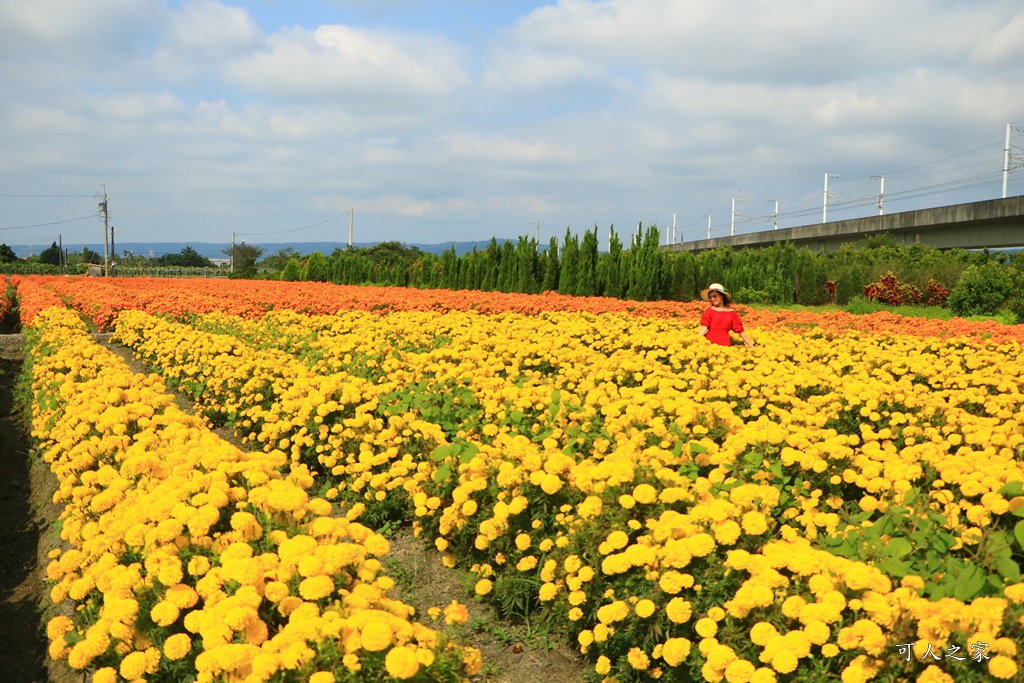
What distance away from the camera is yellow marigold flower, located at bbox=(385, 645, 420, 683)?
1980 mm

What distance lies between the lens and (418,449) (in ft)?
15.9

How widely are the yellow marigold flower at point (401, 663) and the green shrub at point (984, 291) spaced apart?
18980 mm

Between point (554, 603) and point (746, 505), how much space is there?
1114mm

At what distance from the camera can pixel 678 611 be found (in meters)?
2.52

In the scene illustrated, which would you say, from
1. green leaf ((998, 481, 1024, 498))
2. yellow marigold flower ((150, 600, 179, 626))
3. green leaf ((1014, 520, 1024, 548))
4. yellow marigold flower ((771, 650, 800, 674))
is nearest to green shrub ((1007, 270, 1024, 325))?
green leaf ((998, 481, 1024, 498))

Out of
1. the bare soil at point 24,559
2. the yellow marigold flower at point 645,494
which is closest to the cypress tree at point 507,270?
the bare soil at point 24,559

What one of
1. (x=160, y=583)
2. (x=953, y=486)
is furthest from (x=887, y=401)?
(x=160, y=583)

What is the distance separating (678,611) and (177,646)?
1.69 metres

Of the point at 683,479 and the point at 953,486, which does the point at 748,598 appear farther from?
the point at 953,486

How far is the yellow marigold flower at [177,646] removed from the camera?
222cm

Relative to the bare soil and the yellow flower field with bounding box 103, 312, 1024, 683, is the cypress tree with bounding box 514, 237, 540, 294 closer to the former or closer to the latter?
the yellow flower field with bounding box 103, 312, 1024, 683

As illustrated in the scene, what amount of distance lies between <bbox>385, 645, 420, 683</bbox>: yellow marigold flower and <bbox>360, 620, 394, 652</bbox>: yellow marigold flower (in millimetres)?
40

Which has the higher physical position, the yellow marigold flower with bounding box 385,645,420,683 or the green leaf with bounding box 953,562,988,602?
the green leaf with bounding box 953,562,988,602

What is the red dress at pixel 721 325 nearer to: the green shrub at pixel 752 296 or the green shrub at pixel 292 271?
the green shrub at pixel 752 296
